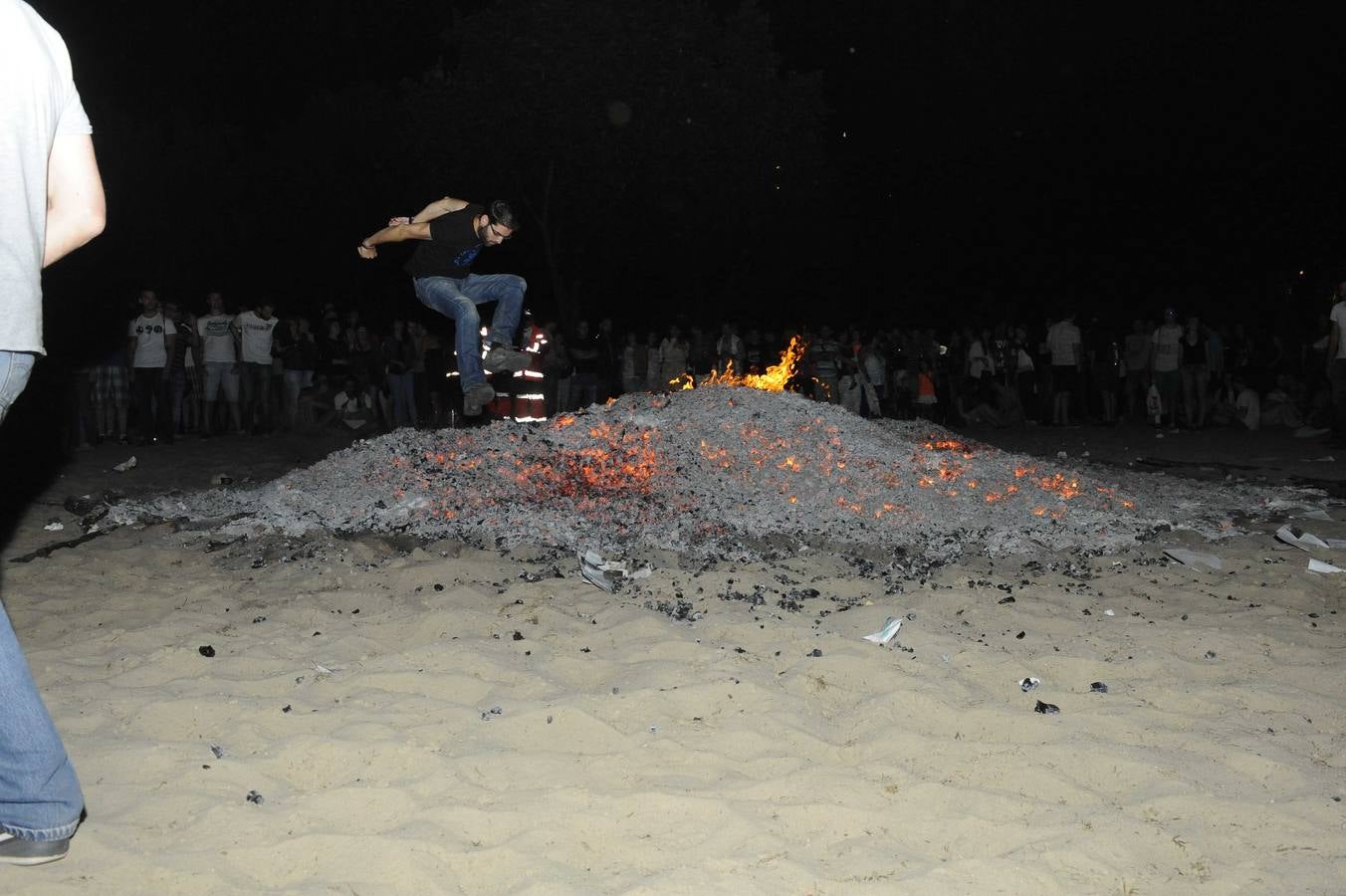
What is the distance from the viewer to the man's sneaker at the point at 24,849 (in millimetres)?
2670

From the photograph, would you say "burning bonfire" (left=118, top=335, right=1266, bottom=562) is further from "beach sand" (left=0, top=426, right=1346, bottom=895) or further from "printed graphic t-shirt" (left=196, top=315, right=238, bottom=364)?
"printed graphic t-shirt" (left=196, top=315, right=238, bottom=364)

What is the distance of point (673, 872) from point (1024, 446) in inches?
467

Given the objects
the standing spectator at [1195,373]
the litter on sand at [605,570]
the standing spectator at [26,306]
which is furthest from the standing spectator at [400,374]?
the standing spectator at [26,306]

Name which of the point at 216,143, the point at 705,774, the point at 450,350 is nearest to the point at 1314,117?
the point at 450,350

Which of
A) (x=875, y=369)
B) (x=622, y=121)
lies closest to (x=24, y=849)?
(x=875, y=369)

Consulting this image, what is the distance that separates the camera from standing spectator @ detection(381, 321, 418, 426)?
15836mm

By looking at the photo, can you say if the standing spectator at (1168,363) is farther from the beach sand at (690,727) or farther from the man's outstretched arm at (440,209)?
the man's outstretched arm at (440,209)

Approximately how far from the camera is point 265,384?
1477 centimetres

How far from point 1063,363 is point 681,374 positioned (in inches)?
230

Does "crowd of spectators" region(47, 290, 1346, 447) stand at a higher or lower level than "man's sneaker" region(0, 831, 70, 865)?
higher

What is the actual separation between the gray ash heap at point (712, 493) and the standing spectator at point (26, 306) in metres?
3.95

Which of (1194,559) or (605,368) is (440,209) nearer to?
(1194,559)

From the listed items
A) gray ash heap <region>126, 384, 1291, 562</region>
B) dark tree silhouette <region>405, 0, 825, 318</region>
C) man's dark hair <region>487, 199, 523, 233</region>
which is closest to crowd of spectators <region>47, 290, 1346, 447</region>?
gray ash heap <region>126, 384, 1291, 562</region>

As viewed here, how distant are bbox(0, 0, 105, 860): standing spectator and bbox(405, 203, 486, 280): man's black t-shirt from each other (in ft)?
14.4
